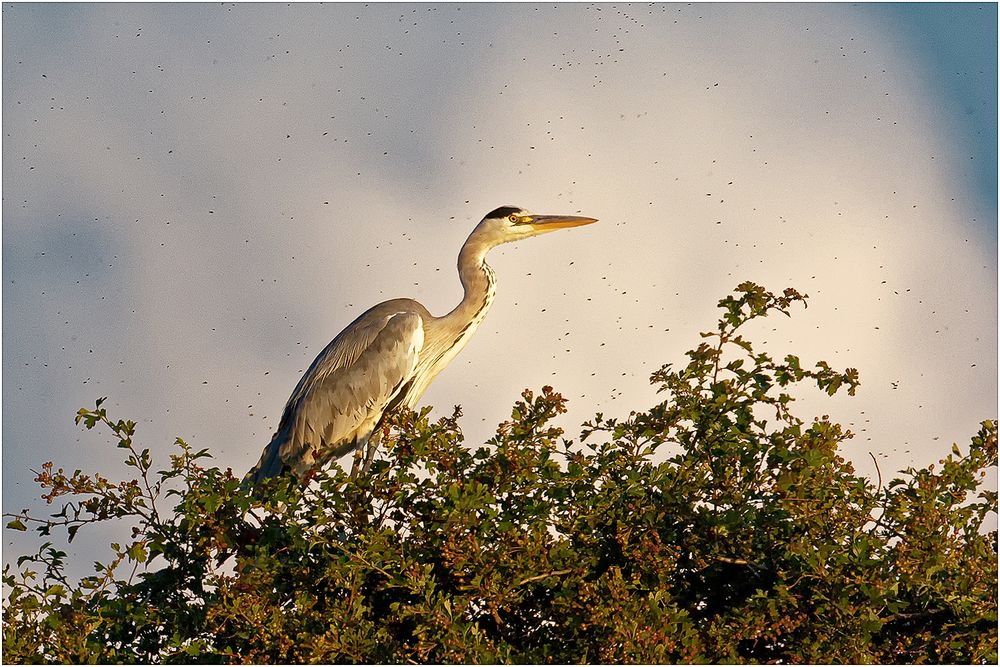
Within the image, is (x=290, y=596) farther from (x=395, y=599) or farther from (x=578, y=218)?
(x=578, y=218)

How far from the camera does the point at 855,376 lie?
11.2 feet

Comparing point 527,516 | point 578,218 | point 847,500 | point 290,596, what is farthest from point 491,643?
point 578,218

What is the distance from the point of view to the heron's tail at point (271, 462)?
592 cm

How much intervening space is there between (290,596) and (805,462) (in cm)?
170

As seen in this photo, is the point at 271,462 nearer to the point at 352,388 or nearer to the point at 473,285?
the point at 352,388

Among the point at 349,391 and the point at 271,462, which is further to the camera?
the point at 349,391

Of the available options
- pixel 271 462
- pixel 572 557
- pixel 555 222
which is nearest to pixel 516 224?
pixel 555 222

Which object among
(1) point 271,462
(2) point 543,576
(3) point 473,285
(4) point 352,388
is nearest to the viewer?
(2) point 543,576

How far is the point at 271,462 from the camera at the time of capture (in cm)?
612

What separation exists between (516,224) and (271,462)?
2216 millimetres

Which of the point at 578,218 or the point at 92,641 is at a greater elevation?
the point at 578,218

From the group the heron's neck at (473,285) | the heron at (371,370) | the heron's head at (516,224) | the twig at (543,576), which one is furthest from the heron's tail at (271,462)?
the twig at (543,576)

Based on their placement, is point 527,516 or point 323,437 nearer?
point 527,516

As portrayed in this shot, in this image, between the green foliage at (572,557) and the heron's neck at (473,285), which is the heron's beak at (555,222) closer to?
the heron's neck at (473,285)
